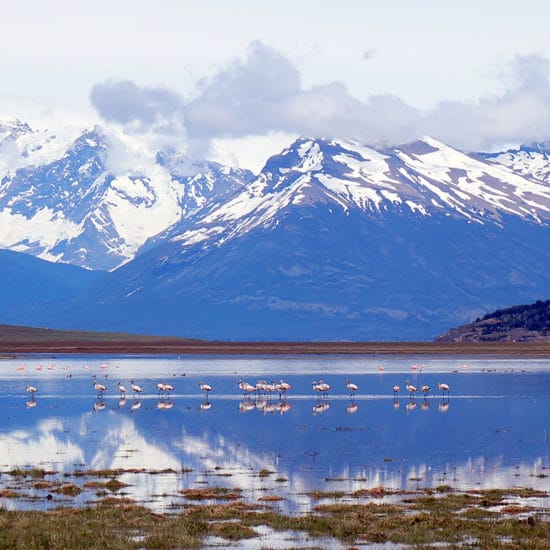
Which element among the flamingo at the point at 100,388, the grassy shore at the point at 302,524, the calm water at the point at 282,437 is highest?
the flamingo at the point at 100,388

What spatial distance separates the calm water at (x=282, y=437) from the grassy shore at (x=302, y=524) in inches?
63.3

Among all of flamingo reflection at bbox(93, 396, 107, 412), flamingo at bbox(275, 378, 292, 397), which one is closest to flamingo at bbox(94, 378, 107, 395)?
flamingo reflection at bbox(93, 396, 107, 412)

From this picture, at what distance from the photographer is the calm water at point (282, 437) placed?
43.5 meters

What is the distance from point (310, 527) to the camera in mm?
35031

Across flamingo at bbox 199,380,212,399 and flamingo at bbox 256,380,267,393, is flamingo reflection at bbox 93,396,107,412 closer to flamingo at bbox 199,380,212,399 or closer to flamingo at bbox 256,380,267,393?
flamingo at bbox 199,380,212,399

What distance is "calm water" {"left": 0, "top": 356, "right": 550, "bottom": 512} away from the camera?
4353cm

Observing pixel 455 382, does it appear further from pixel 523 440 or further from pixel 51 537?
pixel 51 537

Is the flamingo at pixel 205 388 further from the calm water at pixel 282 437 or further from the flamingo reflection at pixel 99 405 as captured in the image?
the flamingo reflection at pixel 99 405

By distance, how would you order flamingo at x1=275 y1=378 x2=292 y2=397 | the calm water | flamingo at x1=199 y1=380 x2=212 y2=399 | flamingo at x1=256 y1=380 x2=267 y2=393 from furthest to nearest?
flamingo at x1=199 y1=380 x2=212 y2=399
flamingo at x1=275 y1=378 x2=292 y2=397
flamingo at x1=256 y1=380 x2=267 y2=393
the calm water

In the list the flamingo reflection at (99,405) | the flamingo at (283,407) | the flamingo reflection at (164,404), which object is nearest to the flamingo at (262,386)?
the flamingo at (283,407)

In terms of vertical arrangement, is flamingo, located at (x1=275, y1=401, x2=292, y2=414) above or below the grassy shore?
above

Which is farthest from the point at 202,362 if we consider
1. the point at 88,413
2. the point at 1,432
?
the point at 1,432

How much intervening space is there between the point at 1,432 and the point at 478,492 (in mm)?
27410

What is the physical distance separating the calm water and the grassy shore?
1607 millimetres
